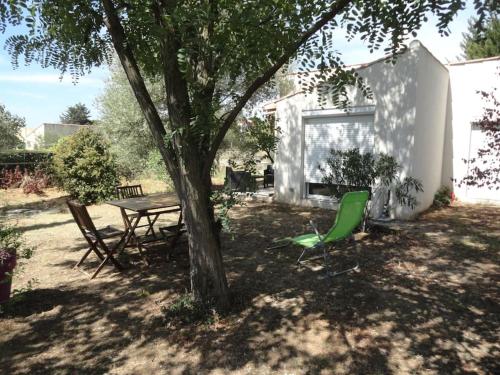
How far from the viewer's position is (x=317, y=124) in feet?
32.1

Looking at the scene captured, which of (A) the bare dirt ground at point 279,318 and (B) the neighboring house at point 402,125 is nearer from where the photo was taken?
(A) the bare dirt ground at point 279,318

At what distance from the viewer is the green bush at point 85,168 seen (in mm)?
11609

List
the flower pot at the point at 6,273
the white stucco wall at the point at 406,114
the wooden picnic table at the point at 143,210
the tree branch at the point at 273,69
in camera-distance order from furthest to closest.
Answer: the white stucco wall at the point at 406,114, the wooden picnic table at the point at 143,210, the flower pot at the point at 6,273, the tree branch at the point at 273,69

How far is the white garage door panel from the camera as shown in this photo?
890cm

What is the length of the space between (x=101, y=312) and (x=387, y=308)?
317 cm

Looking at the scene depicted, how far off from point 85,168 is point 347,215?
9.56 m

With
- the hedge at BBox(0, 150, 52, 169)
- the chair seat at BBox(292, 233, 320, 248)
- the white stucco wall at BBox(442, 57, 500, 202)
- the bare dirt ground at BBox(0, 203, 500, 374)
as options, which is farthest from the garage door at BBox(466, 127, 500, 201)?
the hedge at BBox(0, 150, 52, 169)

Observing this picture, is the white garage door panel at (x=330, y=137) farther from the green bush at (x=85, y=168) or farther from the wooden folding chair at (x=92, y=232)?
the green bush at (x=85, y=168)

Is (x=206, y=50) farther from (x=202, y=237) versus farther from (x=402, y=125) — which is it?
(x=402, y=125)

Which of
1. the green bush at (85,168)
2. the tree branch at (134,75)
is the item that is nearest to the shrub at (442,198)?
the tree branch at (134,75)

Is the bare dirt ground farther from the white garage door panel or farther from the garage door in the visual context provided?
the garage door

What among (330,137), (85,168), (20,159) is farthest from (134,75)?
(20,159)

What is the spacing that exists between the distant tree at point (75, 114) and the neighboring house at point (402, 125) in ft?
200

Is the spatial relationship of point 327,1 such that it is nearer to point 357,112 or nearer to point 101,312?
point 101,312
